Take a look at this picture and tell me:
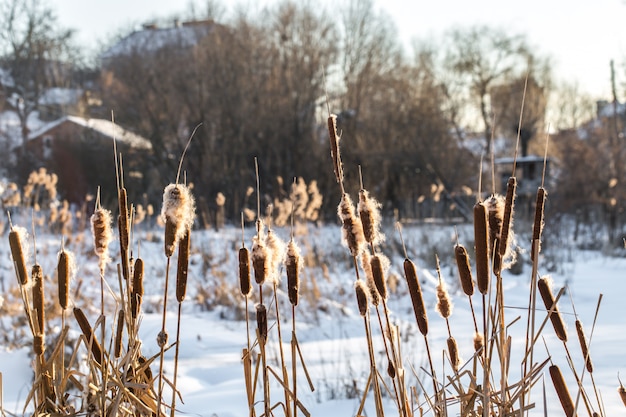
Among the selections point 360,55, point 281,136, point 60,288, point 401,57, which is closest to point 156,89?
point 281,136

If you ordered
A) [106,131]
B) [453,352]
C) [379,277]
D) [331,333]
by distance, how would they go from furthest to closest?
1. [106,131]
2. [331,333]
3. [453,352]
4. [379,277]

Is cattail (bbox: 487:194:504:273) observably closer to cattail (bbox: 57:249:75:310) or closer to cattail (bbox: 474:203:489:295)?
cattail (bbox: 474:203:489:295)

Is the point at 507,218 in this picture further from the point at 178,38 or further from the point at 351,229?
the point at 178,38

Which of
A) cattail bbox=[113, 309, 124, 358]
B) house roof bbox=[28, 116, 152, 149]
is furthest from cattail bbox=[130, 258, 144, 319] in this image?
house roof bbox=[28, 116, 152, 149]

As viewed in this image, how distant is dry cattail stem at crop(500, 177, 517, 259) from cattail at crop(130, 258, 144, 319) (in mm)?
578

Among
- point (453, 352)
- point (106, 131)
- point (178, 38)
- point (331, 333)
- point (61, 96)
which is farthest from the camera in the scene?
point (61, 96)

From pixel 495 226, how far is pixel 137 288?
1.96ft

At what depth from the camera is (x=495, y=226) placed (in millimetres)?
1048

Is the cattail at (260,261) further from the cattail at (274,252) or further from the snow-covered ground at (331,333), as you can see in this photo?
the snow-covered ground at (331,333)

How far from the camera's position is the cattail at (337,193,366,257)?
1057 millimetres

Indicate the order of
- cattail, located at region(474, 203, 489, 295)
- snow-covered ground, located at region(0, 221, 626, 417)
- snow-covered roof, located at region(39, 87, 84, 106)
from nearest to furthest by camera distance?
1. cattail, located at region(474, 203, 489, 295)
2. snow-covered ground, located at region(0, 221, 626, 417)
3. snow-covered roof, located at region(39, 87, 84, 106)

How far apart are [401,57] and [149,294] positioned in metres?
16.9

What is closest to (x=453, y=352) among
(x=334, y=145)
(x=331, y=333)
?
(x=334, y=145)

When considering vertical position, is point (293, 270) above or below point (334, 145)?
below
